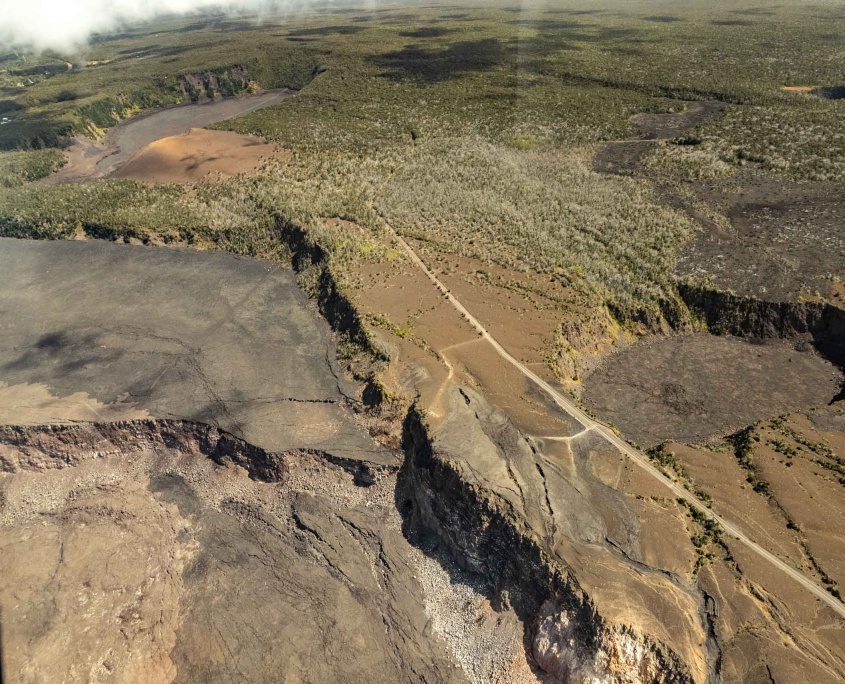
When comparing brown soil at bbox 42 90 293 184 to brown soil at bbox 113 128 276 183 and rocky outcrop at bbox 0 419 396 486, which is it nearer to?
brown soil at bbox 113 128 276 183

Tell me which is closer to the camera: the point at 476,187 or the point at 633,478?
the point at 633,478

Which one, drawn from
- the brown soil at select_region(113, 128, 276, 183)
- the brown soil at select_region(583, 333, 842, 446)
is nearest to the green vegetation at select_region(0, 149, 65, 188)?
the brown soil at select_region(113, 128, 276, 183)

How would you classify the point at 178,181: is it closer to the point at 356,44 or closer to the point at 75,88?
the point at 75,88

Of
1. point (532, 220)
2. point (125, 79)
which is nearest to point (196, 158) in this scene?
point (532, 220)

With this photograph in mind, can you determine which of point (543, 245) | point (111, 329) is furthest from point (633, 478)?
point (111, 329)

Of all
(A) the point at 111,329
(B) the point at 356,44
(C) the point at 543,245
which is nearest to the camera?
(A) the point at 111,329

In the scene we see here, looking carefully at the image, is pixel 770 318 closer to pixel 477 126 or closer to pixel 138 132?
pixel 477 126

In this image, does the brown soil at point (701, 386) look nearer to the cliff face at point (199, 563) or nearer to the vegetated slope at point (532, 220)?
the vegetated slope at point (532, 220)
